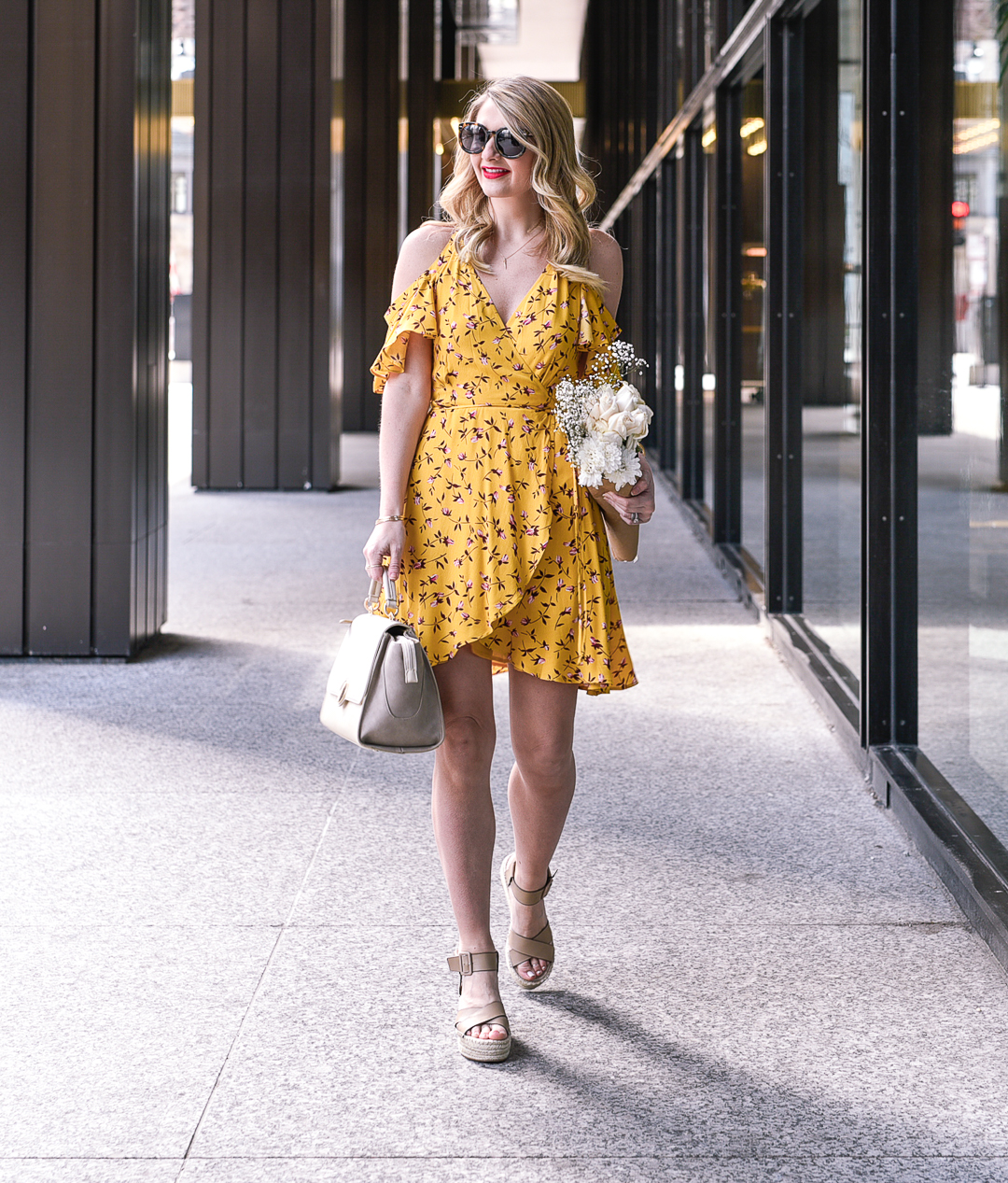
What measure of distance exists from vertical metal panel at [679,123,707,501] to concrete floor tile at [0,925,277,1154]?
8.20 meters

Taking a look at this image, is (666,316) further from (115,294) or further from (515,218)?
(515,218)

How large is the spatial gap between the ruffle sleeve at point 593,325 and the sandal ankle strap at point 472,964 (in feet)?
3.86

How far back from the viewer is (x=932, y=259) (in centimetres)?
429

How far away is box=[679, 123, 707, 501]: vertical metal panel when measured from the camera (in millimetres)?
11172

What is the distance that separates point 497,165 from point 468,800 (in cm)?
120

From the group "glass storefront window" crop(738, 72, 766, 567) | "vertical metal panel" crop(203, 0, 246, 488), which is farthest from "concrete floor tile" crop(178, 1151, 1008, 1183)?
"vertical metal panel" crop(203, 0, 246, 488)

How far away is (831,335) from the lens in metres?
6.39

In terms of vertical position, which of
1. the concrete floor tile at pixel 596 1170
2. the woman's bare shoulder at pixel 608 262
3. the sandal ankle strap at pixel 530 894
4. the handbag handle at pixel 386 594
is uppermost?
the woman's bare shoulder at pixel 608 262

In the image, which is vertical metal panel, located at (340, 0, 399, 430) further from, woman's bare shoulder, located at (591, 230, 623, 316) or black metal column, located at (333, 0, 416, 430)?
woman's bare shoulder, located at (591, 230, 623, 316)

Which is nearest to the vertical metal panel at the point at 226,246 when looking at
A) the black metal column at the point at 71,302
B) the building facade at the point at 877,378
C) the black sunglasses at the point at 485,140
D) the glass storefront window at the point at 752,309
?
the building facade at the point at 877,378

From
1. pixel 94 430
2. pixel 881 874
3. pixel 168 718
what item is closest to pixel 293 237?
pixel 94 430

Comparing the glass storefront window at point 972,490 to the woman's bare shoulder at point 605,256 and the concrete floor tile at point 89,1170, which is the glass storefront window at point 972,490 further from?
the concrete floor tile at point 89,1170

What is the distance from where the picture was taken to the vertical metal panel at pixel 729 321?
896 centimetres

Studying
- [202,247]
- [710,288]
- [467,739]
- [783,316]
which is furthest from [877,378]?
[202,247]
